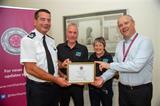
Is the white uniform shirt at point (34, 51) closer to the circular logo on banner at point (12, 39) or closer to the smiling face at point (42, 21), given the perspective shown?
the smiling face at point (42, 21)

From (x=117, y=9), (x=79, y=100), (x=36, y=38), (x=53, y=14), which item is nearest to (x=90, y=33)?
(x=117, y=9)

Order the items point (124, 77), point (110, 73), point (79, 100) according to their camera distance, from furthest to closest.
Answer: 1. point (79, 100)
2. point (110, 73)
3. point (124, 77)

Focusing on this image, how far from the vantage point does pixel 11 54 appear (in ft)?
12.5

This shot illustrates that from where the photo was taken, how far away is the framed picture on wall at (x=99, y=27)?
4047mm

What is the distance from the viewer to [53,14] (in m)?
4.82

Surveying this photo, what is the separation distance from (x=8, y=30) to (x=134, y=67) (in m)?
2.05

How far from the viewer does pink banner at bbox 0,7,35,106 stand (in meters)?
3.74

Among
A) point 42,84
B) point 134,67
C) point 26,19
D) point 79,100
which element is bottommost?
point 79,100

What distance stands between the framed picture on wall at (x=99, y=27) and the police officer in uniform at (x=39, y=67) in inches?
54.8

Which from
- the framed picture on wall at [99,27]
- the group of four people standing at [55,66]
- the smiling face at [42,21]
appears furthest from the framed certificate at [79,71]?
the framed picture on wall at [99,27]

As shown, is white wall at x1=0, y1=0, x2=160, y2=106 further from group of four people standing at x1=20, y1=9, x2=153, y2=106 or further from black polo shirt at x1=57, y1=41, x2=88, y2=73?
black polo shirt at x1=57, y1=41, x2=88, y2=73

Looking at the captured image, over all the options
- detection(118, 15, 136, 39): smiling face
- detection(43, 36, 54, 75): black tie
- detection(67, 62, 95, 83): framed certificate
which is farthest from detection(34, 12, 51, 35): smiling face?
detection(118, 15, 136, 39): smiling face

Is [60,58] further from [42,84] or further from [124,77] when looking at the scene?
[124,77]

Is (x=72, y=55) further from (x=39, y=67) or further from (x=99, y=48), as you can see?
(x=39, y=67)
